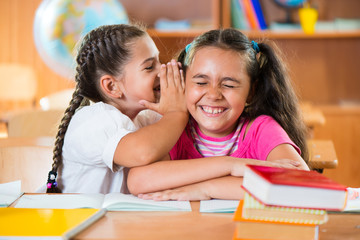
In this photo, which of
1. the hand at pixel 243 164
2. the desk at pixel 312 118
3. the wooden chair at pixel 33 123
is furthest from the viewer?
the desk at pixel 312 118

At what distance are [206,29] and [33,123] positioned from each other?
202 cm

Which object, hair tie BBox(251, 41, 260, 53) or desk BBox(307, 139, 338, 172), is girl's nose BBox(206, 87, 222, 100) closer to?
hair tie BBox(251, 41, 260, 53)

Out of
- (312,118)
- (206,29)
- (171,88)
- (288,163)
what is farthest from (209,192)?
(206,29)

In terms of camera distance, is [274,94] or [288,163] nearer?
[288,163]

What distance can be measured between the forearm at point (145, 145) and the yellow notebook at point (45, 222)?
24 centimetres

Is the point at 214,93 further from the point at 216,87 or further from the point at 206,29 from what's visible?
the point at 206,29

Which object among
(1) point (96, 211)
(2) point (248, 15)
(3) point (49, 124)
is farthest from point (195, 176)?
(2) point (248, 15)

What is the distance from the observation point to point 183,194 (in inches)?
51.3

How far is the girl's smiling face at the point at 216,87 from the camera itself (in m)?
1.53

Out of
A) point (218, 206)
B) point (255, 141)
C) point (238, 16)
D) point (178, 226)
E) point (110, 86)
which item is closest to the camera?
point (178, 226)

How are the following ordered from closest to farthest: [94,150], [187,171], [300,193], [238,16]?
[300,193] → [187,171] → [94,150] → [238,16]

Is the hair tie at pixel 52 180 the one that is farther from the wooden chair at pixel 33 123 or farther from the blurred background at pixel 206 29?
the blurred background at pixel 206 29

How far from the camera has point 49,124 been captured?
2445 millimetres

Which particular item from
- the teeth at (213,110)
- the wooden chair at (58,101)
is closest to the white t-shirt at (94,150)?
the teeth at (213,110)
